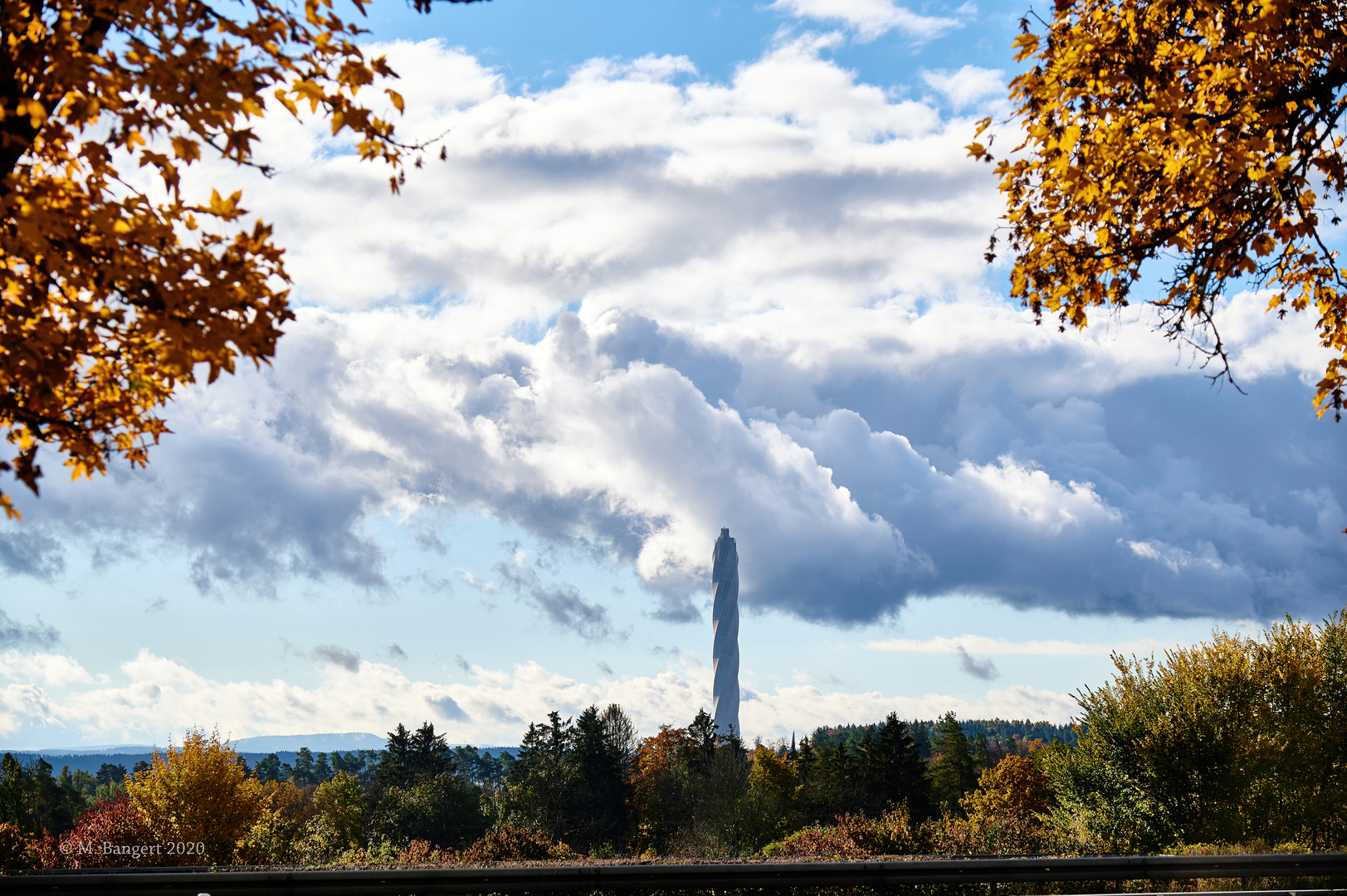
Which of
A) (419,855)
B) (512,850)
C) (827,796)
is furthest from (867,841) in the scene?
(827,796)

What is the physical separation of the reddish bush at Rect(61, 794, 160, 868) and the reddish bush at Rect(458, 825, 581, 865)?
7007mm

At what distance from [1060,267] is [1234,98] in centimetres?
165

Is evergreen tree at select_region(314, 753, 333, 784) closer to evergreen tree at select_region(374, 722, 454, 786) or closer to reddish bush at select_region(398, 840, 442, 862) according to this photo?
Answer: evergreen tree at select_region(374, 722, 454, 786)

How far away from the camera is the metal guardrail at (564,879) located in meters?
9.13

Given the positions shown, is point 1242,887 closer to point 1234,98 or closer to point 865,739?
point 1234,98

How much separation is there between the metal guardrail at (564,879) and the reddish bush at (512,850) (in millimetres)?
4499

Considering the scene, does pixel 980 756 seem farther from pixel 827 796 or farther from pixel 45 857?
pixel 45 857

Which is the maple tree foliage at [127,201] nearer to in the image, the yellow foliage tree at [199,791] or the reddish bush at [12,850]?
the reddish bush at [12,850]

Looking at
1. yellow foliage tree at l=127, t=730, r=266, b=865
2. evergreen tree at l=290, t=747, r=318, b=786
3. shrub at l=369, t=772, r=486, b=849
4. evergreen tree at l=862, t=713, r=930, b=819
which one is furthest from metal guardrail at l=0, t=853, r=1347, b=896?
evergreen tree at l=290, t=747, r=318, b=786

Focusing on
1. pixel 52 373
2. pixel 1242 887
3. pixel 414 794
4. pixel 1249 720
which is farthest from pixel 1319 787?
pixel 414 794

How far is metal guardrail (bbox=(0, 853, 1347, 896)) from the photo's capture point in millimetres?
9133

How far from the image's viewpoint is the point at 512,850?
46.6 feet

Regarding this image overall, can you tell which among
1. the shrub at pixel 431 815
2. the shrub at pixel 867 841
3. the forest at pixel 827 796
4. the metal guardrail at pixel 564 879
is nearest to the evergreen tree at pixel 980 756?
the forest at pixel 827 796

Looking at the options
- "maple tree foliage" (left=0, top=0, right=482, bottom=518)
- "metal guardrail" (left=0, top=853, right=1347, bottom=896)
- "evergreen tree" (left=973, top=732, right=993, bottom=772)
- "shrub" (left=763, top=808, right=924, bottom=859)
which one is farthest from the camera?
"evergreen tree" (left=973, top=732, right=993, bottom=772)
